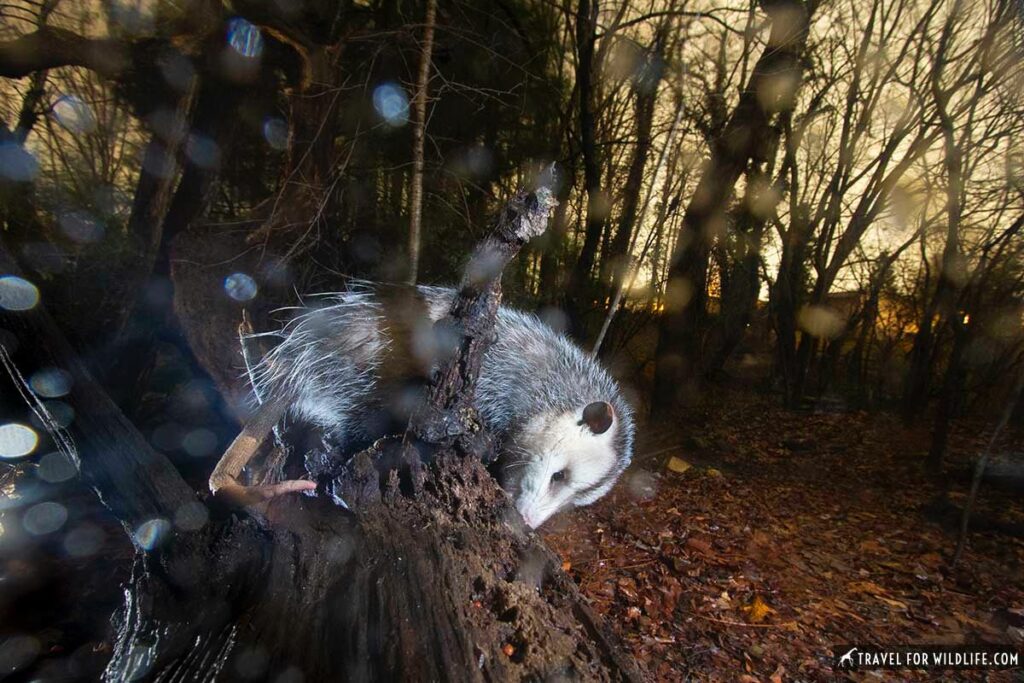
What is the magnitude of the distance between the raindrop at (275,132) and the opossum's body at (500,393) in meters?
2.82

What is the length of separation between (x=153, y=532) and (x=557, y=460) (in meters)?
1.93

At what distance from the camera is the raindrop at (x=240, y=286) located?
384 centimetres

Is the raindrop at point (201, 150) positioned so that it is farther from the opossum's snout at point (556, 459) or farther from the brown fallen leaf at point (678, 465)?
the brown fallen leaf at point (678, 465)

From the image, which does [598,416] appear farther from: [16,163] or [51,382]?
[16,163]

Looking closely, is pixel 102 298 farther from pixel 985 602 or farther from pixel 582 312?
pixel 985 602

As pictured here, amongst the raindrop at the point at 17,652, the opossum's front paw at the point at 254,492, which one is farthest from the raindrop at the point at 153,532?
the raindrop at the point at 17,652

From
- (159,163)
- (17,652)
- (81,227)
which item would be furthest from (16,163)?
(17,652)

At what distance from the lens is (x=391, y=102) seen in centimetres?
409

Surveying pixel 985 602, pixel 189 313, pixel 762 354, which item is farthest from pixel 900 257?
pixel 189 313

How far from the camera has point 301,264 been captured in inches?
160

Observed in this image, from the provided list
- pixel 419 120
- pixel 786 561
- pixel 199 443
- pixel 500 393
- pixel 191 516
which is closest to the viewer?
pixel 191 516

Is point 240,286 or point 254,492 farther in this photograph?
point 240,286

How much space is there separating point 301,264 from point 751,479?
413 cm

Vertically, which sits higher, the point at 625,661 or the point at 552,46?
the point at 552,46
